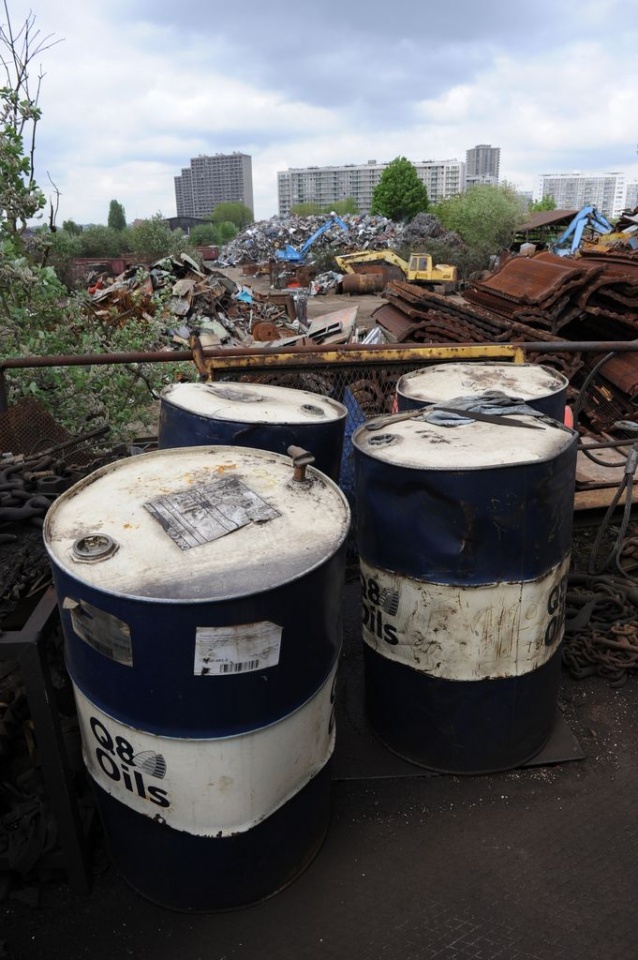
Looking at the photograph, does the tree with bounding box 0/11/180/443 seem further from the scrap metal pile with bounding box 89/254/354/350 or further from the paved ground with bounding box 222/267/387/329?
the paved ground with bounding box 222/267/387/329

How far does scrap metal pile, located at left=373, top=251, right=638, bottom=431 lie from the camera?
7.68 m

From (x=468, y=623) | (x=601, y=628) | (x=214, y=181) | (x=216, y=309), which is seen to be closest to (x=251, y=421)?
(x=468, y=623)

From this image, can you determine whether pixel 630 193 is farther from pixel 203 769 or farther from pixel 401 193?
pixel 203 769

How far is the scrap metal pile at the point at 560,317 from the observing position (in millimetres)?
7680

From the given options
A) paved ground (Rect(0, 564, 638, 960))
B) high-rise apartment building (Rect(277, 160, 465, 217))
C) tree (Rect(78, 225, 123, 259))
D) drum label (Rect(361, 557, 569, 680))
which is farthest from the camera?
high-rise apartment building (Rect(277, 160, 465, 217))

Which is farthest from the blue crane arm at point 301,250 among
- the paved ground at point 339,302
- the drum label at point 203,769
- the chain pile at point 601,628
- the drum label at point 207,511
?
the drum label at point 203,769

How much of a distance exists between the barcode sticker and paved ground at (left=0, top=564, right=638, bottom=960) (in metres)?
1.02

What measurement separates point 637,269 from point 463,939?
9463 mm

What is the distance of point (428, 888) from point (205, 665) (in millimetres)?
1271

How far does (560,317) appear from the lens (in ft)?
27.9

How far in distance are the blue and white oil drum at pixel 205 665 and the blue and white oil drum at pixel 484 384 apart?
134cm

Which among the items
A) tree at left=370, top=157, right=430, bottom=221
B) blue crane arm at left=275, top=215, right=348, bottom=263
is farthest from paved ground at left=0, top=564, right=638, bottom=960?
tree at left=370, top=157, right=430, bottom=221

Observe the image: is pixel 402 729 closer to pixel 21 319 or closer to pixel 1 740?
pixel 1 740

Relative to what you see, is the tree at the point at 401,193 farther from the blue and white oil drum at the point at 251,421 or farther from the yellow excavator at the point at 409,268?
the blue and white oil drum at the point at 251,421
